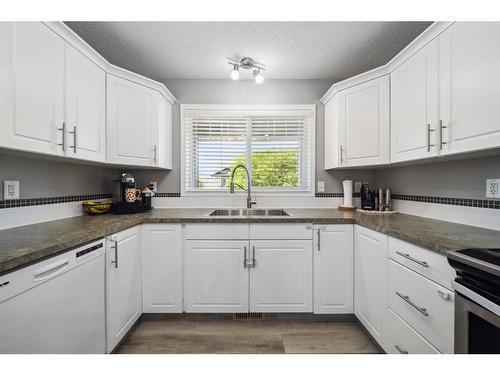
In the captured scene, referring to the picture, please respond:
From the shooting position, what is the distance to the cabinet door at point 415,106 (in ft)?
4.49

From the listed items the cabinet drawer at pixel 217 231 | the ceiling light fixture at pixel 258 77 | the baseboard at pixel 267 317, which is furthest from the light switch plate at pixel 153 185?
the ceiling light fixture at pixel 258 77

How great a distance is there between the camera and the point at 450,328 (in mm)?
939

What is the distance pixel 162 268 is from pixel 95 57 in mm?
1693

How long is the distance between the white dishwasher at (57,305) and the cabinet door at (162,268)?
443mm

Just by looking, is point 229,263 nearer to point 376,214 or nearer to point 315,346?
point 315,346

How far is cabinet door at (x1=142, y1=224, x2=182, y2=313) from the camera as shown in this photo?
1772mm

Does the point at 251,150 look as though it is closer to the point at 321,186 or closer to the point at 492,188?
the point at 321,186

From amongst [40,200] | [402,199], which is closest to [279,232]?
[402,199]

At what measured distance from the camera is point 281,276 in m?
1.79

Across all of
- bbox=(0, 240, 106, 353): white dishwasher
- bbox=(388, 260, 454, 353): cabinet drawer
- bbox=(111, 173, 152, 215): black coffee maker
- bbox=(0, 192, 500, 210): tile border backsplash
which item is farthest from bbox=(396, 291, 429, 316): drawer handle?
bbox=(111, 173, 152, 215): black coffee maker

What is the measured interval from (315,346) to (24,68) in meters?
2.42

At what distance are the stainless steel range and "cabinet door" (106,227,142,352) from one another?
1759mm

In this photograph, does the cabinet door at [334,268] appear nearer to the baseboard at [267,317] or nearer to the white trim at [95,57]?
the baseboard at [267,317]

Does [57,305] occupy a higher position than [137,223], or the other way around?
[137,223]
